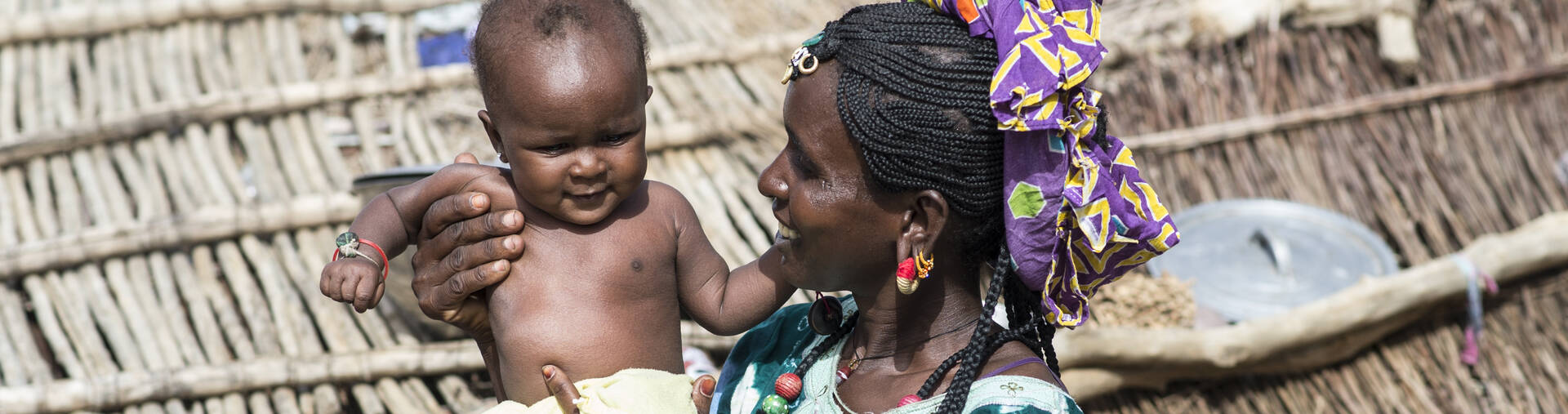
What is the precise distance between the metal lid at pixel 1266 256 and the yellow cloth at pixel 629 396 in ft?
7.25

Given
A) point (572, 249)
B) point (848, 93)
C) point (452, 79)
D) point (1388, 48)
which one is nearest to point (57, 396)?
point (452, 79)

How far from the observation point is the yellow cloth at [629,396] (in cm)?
213

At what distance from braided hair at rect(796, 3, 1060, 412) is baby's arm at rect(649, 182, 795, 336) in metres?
0.46

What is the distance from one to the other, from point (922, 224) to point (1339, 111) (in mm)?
3613

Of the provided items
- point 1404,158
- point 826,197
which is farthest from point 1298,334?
point 826,197

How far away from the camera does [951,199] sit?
1885mm

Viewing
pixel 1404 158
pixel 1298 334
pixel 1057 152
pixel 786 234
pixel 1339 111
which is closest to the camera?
pixel 1057 152

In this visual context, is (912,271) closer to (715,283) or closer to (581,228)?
(715,283)

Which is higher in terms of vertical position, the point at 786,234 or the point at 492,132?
the point at 492,132

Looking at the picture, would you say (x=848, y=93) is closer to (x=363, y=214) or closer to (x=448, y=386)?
(x=363, y=214)

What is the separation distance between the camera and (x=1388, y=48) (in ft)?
16.8

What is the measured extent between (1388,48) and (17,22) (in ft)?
19.1

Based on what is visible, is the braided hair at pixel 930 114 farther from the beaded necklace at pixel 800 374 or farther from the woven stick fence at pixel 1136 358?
the woven stick fence at pixel 1136 358

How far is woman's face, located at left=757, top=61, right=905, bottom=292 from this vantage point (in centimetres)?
190
